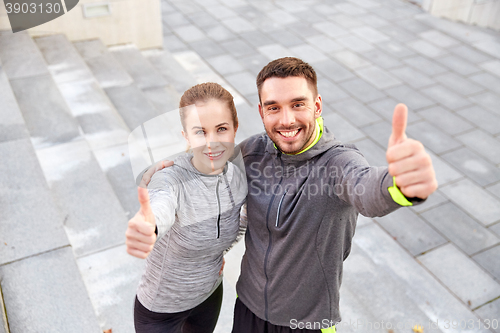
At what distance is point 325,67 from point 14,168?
15.4 ft

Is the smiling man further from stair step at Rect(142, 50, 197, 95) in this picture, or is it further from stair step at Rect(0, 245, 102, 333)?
stair step at Rect(142, 50, 197, 95)

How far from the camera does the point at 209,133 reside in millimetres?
1666

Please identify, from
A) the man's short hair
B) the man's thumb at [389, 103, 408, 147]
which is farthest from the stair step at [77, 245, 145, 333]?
the man's thumb at [389, 103, 408, 147]

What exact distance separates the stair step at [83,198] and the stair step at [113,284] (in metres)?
0.09

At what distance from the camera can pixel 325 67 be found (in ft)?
21.7

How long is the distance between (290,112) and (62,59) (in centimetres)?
457

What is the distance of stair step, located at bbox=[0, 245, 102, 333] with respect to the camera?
2369 millimetres

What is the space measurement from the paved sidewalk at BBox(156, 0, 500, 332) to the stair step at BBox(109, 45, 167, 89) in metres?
0.68

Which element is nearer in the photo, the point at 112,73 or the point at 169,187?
the point at 169,187

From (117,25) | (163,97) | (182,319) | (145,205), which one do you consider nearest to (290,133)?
(145,205)

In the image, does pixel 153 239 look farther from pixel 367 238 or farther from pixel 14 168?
pixel 367 238

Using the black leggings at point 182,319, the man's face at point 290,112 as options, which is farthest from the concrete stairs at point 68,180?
the man's face at point 290,112

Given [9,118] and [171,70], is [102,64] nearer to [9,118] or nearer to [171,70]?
[171,70]

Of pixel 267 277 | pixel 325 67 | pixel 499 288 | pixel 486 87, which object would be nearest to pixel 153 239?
pixel 267 277
